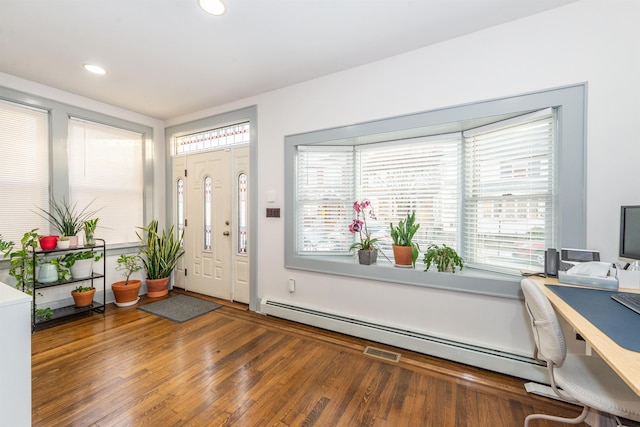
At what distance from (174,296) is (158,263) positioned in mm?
536

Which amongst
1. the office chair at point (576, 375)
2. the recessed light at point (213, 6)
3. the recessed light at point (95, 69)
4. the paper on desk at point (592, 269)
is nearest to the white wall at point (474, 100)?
the paper on desk at point (592, 269)

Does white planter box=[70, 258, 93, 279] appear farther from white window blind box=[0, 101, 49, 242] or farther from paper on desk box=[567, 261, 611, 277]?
paper on desk box=[567, 261, 611, 277]

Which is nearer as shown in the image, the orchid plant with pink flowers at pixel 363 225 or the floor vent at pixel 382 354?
the floor vent at pixel 382 354

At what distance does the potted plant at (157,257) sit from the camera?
3830 mm

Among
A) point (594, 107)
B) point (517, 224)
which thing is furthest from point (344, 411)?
point (594, 107)

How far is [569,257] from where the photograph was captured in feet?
5.82

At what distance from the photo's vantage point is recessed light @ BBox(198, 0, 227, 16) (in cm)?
181

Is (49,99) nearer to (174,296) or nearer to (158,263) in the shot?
(158,263)

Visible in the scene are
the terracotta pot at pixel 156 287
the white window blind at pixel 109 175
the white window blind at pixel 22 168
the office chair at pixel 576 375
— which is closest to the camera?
the office chair at pixel 576 375

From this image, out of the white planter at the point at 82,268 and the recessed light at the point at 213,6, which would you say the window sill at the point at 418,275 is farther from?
the white planter at the point at 82,268

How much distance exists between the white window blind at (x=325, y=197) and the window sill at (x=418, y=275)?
196 millimetres

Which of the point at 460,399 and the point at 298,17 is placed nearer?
the point at 460,399

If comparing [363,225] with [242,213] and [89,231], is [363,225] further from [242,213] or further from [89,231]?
[89,231]

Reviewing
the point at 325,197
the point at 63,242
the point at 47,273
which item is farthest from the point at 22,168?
the point at 325,197
